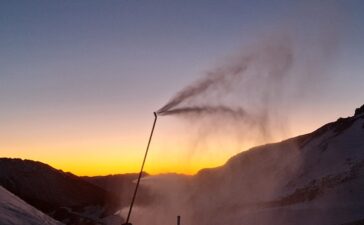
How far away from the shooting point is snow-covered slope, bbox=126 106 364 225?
210ft

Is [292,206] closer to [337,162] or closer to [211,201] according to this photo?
[337,162]

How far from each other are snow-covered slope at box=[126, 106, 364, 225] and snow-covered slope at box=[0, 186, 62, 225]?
1730 inches

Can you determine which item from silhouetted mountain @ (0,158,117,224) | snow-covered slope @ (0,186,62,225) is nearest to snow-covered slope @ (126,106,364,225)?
silhouetted mountain @ (0,158,117,224)

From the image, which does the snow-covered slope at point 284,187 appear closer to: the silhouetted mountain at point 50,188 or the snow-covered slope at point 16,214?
the silhouetted mountain at point 50,188

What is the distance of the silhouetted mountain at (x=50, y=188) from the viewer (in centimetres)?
11844

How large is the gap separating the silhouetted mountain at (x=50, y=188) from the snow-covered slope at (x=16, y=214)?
10051 cm

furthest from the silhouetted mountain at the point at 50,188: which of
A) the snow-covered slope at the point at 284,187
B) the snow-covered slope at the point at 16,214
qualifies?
the snow-covered slope at the point at 16,214

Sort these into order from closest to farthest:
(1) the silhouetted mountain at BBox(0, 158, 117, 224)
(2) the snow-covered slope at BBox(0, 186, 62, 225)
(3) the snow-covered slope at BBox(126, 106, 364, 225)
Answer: (2) the snow-covered slope at BBox(0, 186, 62, 225)
(3) the snow-covered slope at BBox(126, 106, 364, 225)
(1) the silhouetted mountain at BBox(0, 158, 117, 224)

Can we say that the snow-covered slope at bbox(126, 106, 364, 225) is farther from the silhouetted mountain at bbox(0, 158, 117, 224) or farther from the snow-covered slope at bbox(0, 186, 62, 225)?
the snow-covered slope at bbox(0, 186, 62, 225)

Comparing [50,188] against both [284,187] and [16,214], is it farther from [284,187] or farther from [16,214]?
[16,214]

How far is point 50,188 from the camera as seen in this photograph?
12675cm

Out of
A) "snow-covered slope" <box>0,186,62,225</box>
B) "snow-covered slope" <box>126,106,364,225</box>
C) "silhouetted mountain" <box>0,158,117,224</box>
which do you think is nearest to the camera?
"snow-covered slope" <box>0,186,62,225</box>

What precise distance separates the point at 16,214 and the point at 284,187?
67.4m

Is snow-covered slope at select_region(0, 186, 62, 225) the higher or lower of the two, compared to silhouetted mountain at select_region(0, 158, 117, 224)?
lower
